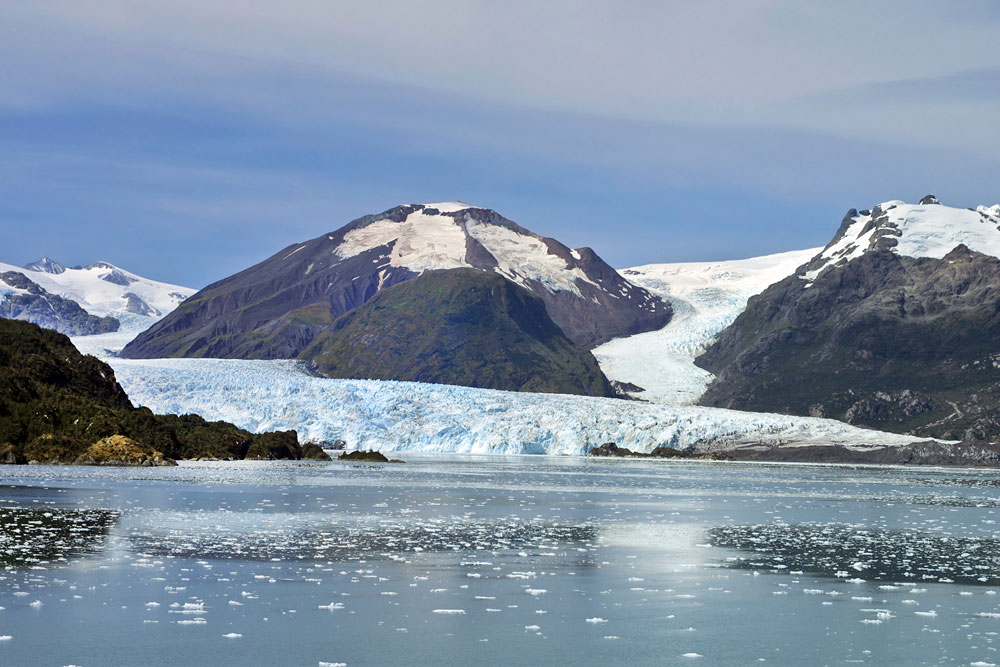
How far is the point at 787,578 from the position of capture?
2064 centimetres

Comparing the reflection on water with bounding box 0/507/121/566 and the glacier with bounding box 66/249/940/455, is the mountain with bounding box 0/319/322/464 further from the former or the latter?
the reflection on water with bounding box 0/507/121/566

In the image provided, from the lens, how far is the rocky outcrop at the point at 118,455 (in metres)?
55.5

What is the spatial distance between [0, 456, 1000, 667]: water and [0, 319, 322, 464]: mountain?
18554 mm

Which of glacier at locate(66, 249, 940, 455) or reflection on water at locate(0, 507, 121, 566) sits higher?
glacier at locate(66, 249, 940, 455)

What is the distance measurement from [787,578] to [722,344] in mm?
181322

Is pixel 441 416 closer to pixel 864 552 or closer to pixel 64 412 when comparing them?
pixel 64 412

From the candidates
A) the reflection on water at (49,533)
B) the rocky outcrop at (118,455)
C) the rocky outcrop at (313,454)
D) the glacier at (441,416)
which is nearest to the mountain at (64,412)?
the rocky outcrop at (118,455)

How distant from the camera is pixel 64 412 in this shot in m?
56.8

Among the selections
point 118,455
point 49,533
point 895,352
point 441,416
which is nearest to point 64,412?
point 118,455

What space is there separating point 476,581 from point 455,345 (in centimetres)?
16240

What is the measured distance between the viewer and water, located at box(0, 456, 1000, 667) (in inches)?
559

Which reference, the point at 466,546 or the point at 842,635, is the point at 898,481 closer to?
the point at 466,546

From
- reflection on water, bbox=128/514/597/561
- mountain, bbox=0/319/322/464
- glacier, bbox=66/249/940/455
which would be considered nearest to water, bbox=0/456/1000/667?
reflection on water, bbox=128/514/597/561

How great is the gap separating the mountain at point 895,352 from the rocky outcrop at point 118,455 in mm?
109047
